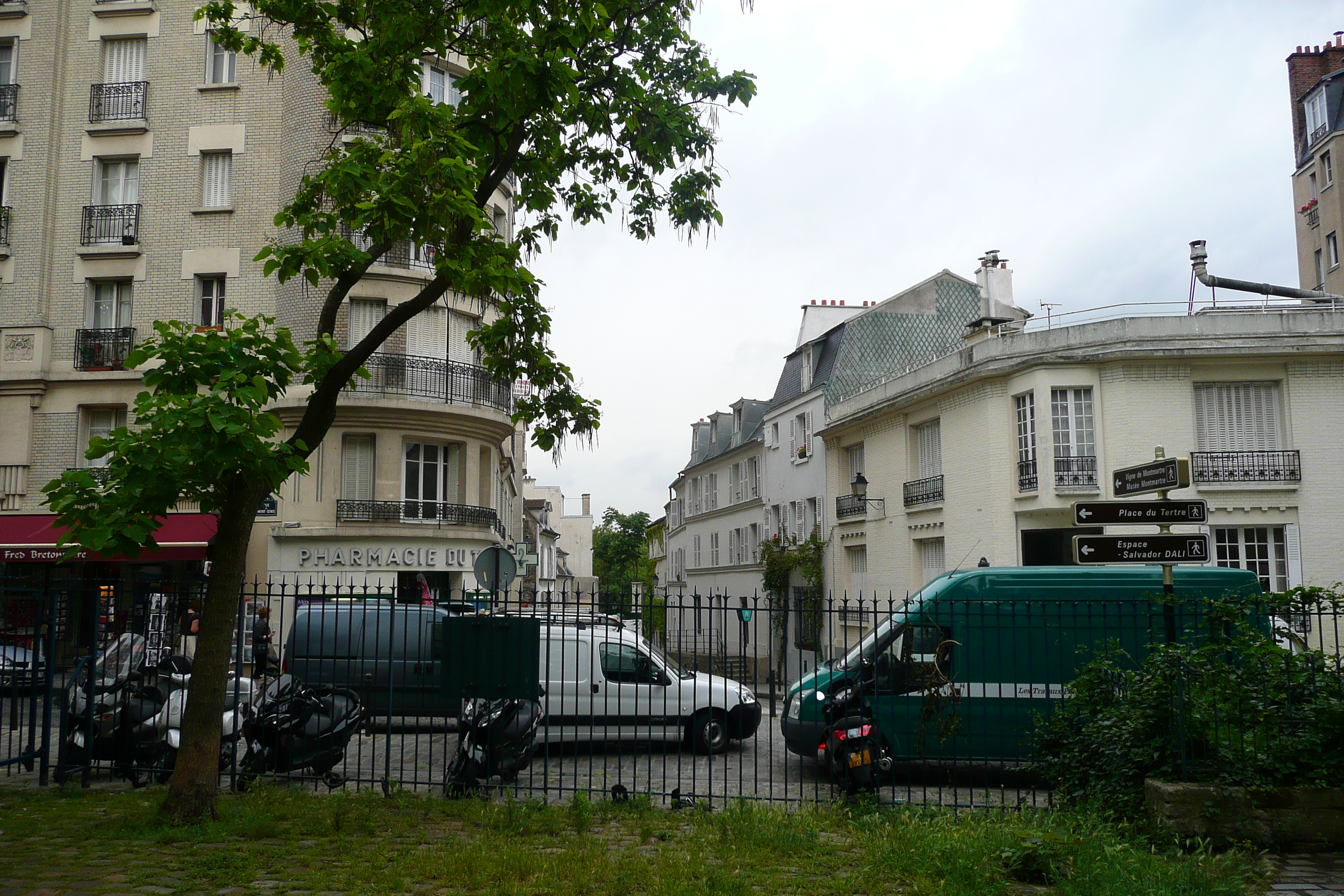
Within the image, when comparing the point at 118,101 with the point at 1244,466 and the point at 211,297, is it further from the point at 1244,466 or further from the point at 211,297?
the point at 1244,466

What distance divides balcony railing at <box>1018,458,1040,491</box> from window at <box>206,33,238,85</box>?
21.7 m

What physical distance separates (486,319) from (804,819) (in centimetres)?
1917

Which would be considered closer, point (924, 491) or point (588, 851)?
A: point (588, 851)

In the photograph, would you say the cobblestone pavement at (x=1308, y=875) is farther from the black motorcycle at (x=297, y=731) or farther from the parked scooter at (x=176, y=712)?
the parked scooter at (x=176, y=712)

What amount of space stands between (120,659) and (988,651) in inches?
381

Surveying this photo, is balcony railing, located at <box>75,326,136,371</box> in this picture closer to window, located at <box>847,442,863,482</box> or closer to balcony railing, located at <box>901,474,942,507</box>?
balcony railing, located at <box>901,474,942,507</box>

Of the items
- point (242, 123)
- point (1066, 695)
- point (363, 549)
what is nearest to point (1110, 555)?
point (1066, 695)

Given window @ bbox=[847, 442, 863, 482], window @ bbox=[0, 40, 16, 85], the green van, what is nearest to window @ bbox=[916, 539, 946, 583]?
window @ bbox=[847, 442, 863, 482]

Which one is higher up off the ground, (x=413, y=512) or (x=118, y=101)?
(x=118, y=101)

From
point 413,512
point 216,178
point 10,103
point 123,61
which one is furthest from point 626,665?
point 10,103

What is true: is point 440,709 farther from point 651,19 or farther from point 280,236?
point 280,236

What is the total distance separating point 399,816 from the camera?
8.77m

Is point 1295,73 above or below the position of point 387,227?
above

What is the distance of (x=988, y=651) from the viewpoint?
12.1 meters
